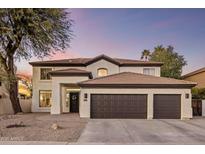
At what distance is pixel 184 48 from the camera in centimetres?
2705

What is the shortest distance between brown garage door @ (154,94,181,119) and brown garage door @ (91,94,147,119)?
2.85 ft

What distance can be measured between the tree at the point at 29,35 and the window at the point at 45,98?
2.54m

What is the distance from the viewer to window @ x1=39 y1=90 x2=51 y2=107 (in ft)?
83.9

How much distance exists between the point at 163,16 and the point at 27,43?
38.1 feet

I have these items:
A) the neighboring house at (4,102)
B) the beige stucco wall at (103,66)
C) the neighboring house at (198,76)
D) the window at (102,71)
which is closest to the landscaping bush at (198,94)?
the neighboring house at (198,76)

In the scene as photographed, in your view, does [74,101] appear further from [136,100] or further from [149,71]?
[136,100]

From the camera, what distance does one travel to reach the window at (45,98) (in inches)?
1006

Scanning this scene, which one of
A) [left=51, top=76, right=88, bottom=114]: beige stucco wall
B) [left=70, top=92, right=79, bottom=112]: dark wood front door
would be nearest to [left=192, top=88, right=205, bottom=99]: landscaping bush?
[left=51, top=76, right=88, bottom=114]: beige stucco wall

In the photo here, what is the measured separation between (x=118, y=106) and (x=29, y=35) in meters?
9.19

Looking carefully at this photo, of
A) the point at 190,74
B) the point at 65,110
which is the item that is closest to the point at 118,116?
the point at 65,110

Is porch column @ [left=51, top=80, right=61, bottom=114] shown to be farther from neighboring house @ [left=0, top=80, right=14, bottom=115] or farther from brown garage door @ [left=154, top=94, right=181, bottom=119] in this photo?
brown garage door @ [left=154, top=94, right=181, bottom=119]
